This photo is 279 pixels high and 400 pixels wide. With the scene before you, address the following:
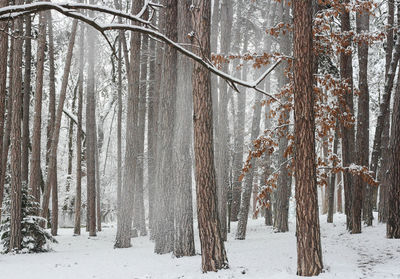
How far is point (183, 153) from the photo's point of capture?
913 cm

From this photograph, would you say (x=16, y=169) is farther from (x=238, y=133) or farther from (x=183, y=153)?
(x=238, y=133)

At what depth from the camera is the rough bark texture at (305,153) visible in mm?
6207

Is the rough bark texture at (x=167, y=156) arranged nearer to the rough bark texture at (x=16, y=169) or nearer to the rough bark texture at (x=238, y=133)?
the rough bark texture at (x=16, y=169)

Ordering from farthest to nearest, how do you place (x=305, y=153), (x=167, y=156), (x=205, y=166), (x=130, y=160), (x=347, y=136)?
(x=347, y=136)
(x=130, y=160)
(x=167, y=156)
(x=205, y=166)
(x=305, y=153)

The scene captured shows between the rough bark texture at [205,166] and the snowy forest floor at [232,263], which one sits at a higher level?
the rough bark texture at [205,166]

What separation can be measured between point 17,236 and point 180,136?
5.43 meters

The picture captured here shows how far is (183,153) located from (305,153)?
3506 mm

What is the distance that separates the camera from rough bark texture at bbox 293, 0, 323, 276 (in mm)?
6207

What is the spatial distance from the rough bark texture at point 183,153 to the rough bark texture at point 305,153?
3126 millimetres

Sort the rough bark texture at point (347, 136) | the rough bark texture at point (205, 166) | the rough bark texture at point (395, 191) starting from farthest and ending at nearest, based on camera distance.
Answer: the rough bark texture at point (347, 136)
the rough bark texture at point (395, 191)
the rough bark texture at point (205, 166)

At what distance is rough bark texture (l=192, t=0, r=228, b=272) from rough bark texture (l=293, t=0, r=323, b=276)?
1.48 meters

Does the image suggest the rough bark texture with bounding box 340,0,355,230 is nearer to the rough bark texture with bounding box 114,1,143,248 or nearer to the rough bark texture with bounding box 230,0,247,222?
the rough bark texture with bounding box 230,0,247,222

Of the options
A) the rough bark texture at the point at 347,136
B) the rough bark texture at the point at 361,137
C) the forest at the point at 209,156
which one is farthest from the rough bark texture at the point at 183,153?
the rough bark texture at the point at 347,136

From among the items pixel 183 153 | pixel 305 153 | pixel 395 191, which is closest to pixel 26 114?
pixel 183 153
